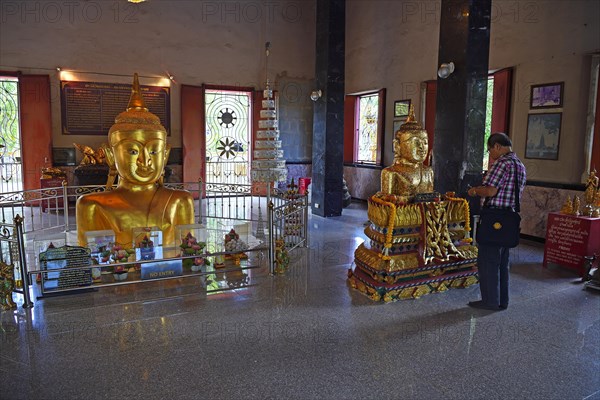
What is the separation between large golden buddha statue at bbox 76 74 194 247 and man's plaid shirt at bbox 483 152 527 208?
11.8ft

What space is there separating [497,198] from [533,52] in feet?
13.9

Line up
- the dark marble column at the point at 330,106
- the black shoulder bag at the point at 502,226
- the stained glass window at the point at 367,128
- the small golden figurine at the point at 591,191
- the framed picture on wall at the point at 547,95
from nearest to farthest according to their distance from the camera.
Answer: the black shoulder bag at the point at 502,226 < the small golden figurine at the point at 591,191 < the framed picture on wall at the point at 547,95 < the dark marble column at the point at 330,106 < the stained glass window at the point at 367,128

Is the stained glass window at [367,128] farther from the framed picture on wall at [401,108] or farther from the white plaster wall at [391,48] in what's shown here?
the framed picture on wall at [401,108]

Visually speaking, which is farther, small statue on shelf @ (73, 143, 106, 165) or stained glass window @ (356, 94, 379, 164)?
stained glass window @ (356, 94, 379, 164)

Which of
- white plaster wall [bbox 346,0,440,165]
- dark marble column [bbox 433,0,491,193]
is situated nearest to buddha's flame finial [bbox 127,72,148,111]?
dark marble column [bbox 433,0,491,193]

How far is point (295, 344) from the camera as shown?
349 centimetres

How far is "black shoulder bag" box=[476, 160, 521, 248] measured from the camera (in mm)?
3988

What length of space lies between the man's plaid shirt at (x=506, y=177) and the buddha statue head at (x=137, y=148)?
3.76 meters

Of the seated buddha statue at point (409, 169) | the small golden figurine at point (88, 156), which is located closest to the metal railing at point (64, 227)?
the small golden figurine at point (88, 156)

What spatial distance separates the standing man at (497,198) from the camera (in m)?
4.02

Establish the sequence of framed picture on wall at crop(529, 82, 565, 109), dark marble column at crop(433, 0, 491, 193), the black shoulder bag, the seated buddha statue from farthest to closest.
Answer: framed picture on wall at crop(529, 82, 565, 109) → dark marble column at crop(433, 0, 491, 193) → the seated buddha statue → the black shoulder bag

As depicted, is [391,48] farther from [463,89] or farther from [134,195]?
[134,195]

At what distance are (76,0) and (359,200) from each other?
26.6ft

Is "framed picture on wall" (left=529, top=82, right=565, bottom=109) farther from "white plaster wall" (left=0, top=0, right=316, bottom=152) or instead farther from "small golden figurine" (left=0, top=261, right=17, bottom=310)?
"small golden figurine" (left=0, top=261, right=17, bottom=310)
